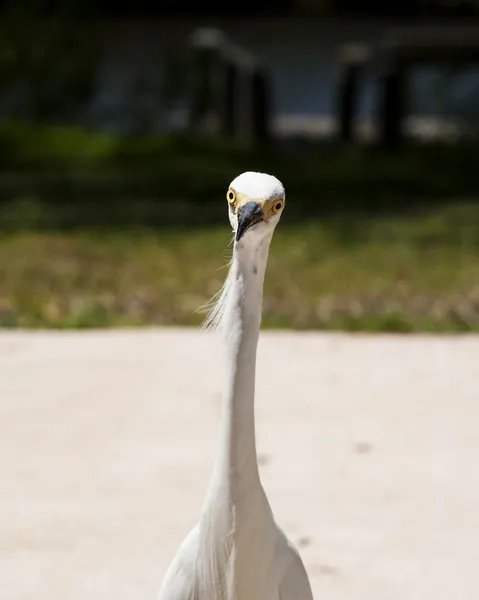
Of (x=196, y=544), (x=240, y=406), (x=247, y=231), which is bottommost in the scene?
(x=196, y=544)

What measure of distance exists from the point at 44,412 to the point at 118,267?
10.1ft

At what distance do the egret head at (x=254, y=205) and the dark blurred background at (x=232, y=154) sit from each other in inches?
172

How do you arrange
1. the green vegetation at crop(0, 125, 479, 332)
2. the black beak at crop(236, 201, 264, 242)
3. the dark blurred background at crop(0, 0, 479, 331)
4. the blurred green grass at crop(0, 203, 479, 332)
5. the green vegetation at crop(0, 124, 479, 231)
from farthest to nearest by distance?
the green vegetation at crop(0, 124, 479, 231)
the dark blurred background at crop(0, 0, 479, 331)
the green vegetation at crop(0, 125, 479, 332)
the blurred green grass at crop(0, 203, 479, 332)
the black beak at crop(236, 201, 264, 242)

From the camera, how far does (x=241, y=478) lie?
7.80 ft

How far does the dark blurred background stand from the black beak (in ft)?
14.6

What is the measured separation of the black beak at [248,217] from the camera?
216 centimetres

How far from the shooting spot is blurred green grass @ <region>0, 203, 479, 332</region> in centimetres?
677

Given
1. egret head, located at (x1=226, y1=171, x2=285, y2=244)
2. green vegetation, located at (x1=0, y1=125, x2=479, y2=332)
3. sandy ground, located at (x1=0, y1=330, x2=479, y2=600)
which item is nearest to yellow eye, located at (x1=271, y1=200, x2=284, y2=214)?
egret head, located at (x1=226, y1=171, x2=285, y2=244)

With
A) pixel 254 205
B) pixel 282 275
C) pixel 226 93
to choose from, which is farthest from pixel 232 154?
pixel 254 205

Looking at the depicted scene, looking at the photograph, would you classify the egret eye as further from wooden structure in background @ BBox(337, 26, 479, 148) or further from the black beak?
wooden structure in background @ BBox(337, 26, 479, 148)

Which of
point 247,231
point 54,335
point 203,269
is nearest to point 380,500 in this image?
point 247,231

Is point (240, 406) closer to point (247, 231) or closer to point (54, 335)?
point (247, 231)

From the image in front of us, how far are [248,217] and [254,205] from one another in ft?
0.11

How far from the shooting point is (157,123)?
17.0 meters
